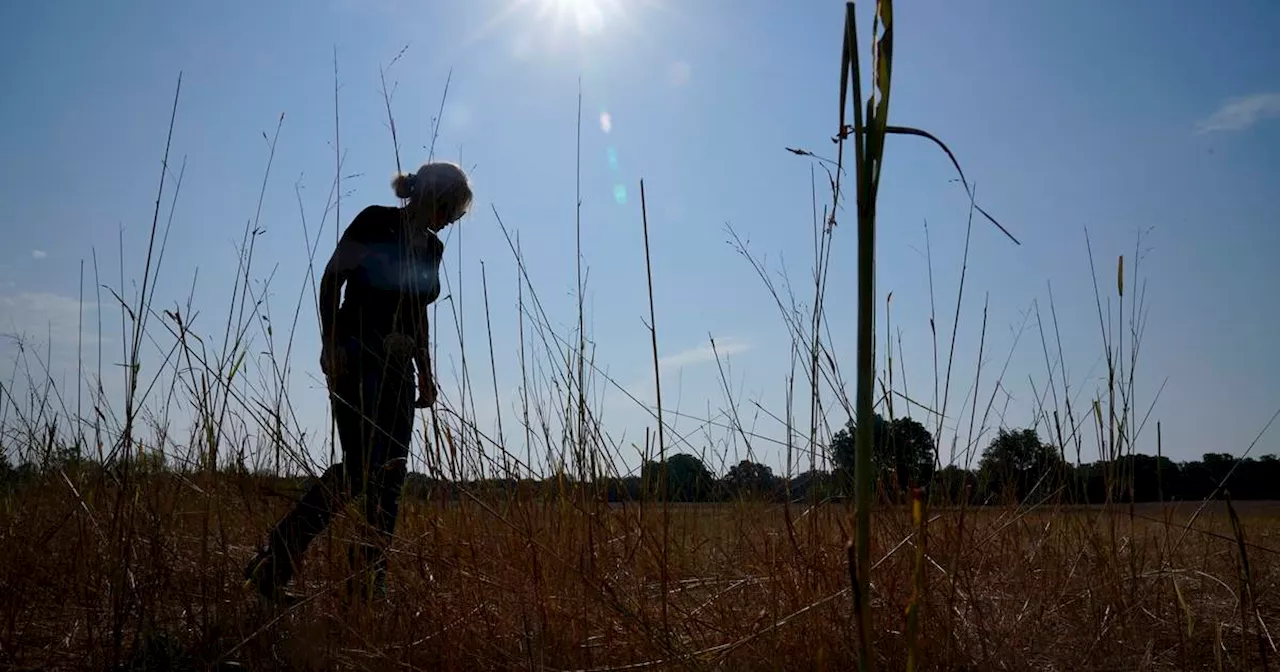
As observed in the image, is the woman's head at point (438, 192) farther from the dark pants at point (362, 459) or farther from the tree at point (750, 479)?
the tree at point (750, 479)

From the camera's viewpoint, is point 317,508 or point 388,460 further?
point 388,460

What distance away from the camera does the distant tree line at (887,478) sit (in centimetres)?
169

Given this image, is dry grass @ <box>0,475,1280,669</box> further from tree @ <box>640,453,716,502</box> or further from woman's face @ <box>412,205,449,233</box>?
woman's face @ <box>412,205,449,233</box>

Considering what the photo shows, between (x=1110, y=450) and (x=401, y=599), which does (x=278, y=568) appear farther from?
(x=1110, y=450)

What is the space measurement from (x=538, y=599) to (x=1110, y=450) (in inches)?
48.5

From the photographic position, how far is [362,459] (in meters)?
1.81

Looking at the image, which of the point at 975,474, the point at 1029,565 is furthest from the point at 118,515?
the point at 975,474

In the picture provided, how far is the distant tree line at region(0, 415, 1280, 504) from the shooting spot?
1691 millimetres

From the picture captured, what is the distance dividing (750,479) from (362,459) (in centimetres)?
117

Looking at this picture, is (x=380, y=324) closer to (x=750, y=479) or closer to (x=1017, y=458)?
(x=750, y=479)

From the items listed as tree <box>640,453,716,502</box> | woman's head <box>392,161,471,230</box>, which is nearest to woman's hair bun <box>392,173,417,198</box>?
woman's head <box>392,161,471,230</box>

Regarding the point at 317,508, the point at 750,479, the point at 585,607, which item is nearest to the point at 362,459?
the point at 317,508

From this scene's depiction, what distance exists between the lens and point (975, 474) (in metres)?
2.25

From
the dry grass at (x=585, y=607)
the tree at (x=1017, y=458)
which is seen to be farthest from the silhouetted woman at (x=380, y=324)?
the tree at (x=1017, y=458)
